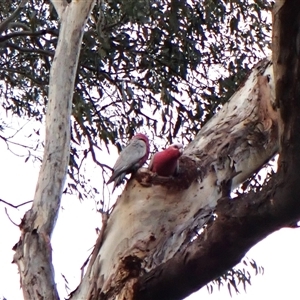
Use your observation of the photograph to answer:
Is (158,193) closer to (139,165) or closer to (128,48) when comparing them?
(139,165)

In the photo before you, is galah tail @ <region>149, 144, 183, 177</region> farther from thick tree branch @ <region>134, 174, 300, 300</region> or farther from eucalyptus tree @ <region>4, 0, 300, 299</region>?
thick tree branch @ <region>134, 174, 300, 300</region>

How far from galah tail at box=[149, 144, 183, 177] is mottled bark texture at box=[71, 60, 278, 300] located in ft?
0.08

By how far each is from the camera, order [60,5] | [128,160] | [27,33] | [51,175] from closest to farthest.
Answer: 1. [51,175]
2. [128,160]
3. [60,5]
4. [27,33]

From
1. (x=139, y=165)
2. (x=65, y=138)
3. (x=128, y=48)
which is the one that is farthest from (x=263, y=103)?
(x=128, y=48)

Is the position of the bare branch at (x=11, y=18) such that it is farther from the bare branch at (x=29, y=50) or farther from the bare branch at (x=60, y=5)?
the bare branch at (x=60, y=5)

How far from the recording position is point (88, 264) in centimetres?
240

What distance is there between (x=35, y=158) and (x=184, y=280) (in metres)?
3.63

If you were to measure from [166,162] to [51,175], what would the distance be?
0.51 metres

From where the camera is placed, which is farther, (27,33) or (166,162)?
(27,33)

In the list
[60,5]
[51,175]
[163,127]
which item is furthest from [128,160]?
[163,127]

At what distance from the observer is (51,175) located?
8.68 ft

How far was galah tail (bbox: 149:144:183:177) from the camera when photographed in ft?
7.82

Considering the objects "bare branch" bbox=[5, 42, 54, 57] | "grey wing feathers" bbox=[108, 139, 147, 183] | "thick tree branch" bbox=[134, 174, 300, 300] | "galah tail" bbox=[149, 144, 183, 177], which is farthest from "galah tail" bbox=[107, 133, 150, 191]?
"bare branch" bbox=[5, 42, 54, 57]

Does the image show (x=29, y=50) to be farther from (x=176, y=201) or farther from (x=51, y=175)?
(x=176, y=201)
